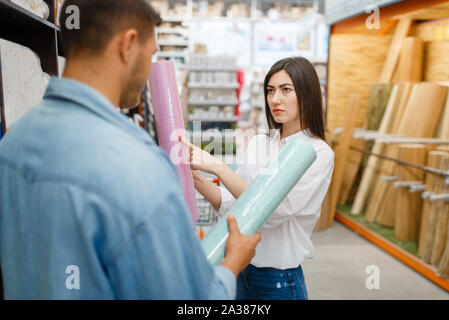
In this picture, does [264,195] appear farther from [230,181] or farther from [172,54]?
[172,54]

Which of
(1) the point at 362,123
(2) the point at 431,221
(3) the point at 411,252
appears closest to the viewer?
(2) the point at 431,221

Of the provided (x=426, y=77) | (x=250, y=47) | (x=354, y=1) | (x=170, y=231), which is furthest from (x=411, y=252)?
(x=250, y=47)

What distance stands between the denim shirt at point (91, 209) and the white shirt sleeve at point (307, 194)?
59cm

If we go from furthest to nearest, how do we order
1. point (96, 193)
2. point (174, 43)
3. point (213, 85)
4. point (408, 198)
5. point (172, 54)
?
point (174, 43) → point (172, 54) → point (213, 85) → point (408, 198) → point (96, 193)

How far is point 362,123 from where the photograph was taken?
5414mm

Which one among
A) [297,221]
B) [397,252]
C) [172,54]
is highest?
[172,54]

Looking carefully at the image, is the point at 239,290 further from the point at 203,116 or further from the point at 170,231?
→ the point at 203,116

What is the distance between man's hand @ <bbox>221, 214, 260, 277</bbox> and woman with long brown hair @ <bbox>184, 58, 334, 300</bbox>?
38cm

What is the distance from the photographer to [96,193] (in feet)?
2.11

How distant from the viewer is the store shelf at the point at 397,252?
10.8ft

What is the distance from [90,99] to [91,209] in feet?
0.68

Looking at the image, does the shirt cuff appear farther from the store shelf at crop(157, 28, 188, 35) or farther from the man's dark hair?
the store shelf at crop(157, 28, 188, 35)

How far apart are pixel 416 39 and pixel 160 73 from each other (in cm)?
413

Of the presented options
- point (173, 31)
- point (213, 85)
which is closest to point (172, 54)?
point (173, 31)
